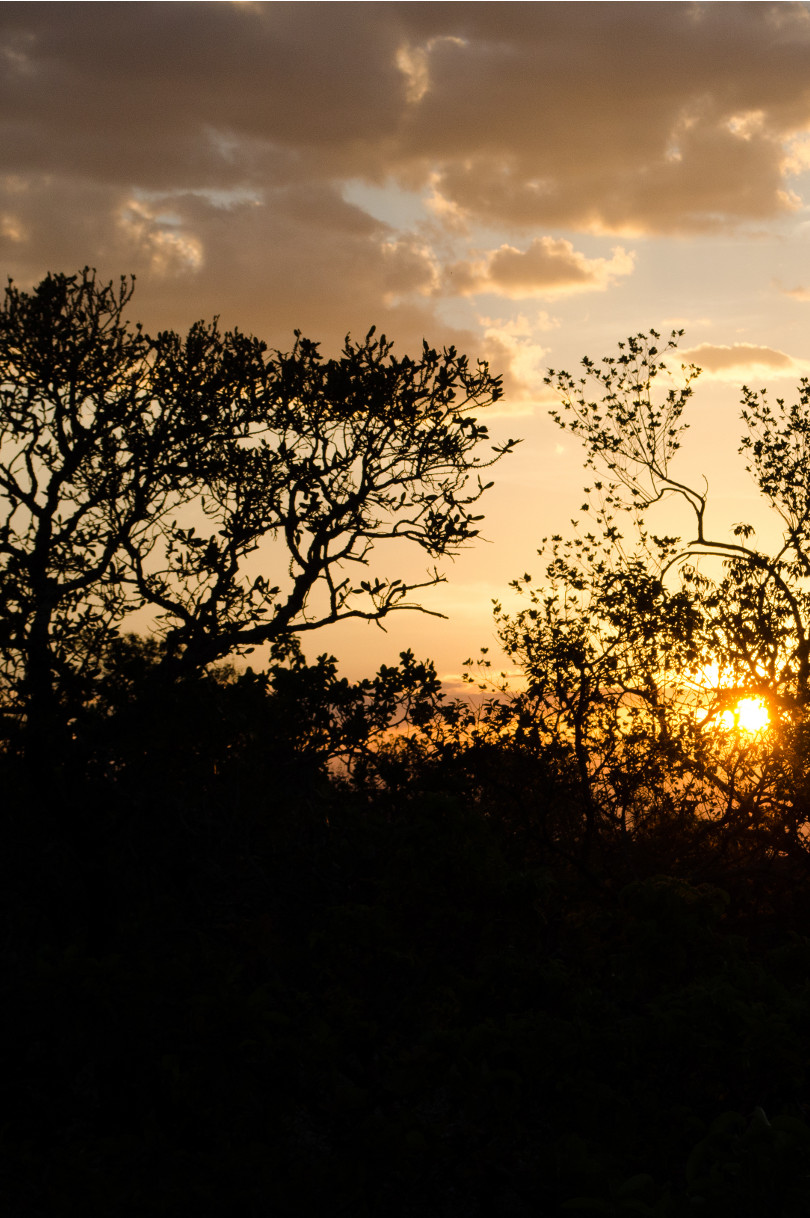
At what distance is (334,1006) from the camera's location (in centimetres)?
657

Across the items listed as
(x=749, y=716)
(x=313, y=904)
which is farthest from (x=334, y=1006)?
(x=749, y=716)

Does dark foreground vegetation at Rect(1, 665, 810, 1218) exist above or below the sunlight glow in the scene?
below

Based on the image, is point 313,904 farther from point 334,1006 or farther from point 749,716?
point 749,716

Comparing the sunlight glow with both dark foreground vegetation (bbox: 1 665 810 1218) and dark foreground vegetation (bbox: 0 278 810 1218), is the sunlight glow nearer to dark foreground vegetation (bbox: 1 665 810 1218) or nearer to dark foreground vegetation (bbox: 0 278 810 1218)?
dark foreground vegetation (bbox: 0 278 810 1218)

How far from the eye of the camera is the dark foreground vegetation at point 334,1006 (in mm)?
5715

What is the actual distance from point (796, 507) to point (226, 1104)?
17.3 m

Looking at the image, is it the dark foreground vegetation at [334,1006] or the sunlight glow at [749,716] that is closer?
the dark foreground vegetation at [334,1006]

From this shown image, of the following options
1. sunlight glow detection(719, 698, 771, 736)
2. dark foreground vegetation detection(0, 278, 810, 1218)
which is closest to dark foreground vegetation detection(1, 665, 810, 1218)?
dark foreground vegetation detection(0, 278, 810, 1218)

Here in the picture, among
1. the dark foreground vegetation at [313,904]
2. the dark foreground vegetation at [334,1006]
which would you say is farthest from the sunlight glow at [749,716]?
the dark foreground vegetation at [334,1006]

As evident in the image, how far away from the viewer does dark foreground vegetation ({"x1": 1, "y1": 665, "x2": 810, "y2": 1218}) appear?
5715 mm

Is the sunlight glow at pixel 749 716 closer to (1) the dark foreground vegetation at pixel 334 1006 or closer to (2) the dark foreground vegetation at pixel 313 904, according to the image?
(2) the dark foreground vegetation at pixel 313 904

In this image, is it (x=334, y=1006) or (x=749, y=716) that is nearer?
(x=334, y=1006)

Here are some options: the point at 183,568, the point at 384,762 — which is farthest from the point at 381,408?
the point at 384,762

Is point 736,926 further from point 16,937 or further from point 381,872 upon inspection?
point 16,937
